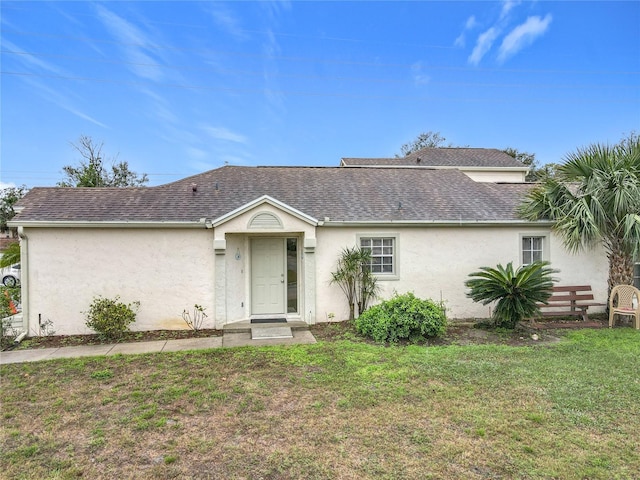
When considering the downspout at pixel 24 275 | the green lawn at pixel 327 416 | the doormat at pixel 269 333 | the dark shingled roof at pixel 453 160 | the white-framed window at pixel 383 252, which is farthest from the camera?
→ the dark shingled roof at pixel 453 160

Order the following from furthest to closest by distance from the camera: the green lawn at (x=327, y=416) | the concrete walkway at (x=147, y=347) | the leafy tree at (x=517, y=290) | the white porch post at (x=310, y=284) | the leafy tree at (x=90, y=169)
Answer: the leafy tree at (x=90, y=169)
the white porch post at (x=310, y=284)
the leafy tree at (x=517, y=290)
the concrete walkway at (x=147, y=347)
the green lawn at (x=327, y=416)

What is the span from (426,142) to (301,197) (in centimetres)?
3810

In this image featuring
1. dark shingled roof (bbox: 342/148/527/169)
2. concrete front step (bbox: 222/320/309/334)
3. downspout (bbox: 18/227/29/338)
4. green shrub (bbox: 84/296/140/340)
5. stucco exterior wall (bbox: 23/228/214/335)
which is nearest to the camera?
green shrub (bbox: 84/296/140/340)

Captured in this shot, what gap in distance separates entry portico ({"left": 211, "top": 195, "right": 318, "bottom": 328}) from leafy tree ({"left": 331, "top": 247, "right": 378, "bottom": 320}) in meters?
0.82

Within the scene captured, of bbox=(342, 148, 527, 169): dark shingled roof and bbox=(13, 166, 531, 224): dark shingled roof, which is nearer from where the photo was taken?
bbox=(13, 166, 531, 224): dark shingled roof

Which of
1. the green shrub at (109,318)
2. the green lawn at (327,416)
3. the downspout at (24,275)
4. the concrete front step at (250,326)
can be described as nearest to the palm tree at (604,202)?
the green lawn at (327,416)

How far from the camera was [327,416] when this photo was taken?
4465 millimetres

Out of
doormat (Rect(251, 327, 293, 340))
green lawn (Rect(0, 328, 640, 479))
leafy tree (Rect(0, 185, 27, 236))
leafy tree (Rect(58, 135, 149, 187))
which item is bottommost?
green lawn (Rect(0, 328, 640, 479))

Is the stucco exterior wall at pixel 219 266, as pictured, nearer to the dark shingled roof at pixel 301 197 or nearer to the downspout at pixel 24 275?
the downspout at pixel 24 275

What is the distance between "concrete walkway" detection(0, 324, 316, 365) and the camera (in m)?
7.14

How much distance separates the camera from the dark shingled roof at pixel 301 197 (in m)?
9.32

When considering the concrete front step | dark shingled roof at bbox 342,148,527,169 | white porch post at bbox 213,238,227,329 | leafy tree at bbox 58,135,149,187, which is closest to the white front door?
the concrete front step

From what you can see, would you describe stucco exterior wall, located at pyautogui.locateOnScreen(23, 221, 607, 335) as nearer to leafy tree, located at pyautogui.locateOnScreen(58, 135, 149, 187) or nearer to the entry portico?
the entry portico

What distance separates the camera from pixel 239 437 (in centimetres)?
401
